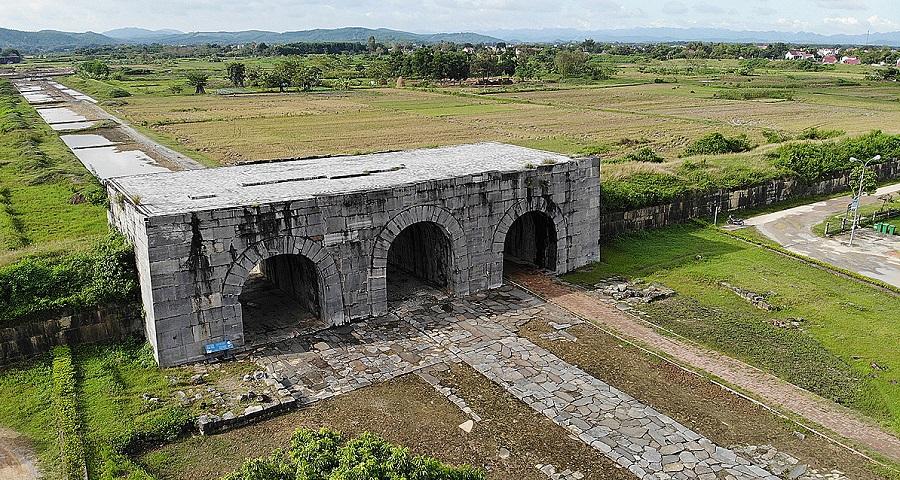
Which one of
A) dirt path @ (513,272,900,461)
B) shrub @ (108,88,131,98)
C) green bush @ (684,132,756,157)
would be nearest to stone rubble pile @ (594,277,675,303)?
dirt path @ (513,272,900,461)

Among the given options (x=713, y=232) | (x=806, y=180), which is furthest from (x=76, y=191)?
(x=806, y=180)

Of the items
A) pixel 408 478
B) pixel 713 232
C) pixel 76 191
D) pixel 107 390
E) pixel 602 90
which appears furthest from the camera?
pixel 602 90

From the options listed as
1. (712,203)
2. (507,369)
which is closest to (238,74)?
(712,203)

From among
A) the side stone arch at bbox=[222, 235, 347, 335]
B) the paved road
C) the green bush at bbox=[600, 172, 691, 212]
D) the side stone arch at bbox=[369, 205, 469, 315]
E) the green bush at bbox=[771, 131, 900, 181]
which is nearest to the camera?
the side stone arch at bbox=[222, 235, 347, 335]

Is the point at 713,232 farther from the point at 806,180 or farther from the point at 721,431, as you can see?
the point at 721,431

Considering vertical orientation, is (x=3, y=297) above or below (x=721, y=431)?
above

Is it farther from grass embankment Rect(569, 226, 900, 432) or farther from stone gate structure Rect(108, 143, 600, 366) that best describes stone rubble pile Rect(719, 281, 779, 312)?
stone gate structure Rect(108, 143, 600, 366)

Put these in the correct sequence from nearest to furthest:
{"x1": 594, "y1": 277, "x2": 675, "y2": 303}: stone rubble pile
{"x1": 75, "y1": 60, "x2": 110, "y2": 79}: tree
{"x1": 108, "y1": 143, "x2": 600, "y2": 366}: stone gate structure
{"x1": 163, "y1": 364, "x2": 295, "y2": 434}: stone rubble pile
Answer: {"x1": 163, "y1": 364, "x2": 295, "y2": 434}: stone rubble pile
{"x1": 108, "y1": 143, "x2": 600, "y2": 366}: stone gate structure
{"x1": 594, "y1": 277, "x2": 675, "y2": 303}: stone rubble pile
{"x1": 75, "y1": 60, "x2": 110, "y2": 79}: tree
